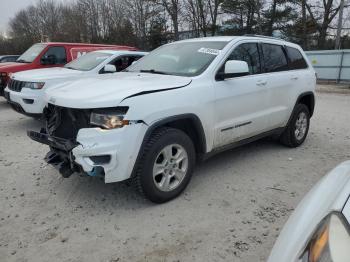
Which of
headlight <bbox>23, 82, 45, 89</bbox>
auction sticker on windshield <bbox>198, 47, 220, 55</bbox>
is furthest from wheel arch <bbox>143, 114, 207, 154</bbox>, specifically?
headlight <bbox>23, 82, 45, 89</bbox>

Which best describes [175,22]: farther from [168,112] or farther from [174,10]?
[168,112]

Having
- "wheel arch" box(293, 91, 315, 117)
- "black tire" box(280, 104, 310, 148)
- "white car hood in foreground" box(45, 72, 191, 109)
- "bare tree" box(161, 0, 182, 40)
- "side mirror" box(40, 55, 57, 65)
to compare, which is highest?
"bare tree" box(161, 0, 182, 40)

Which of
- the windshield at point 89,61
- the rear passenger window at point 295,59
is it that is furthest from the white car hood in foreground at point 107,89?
the windshield at point 89,61

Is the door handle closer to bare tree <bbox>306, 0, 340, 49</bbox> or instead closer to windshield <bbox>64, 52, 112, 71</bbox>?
windshield <bbox>64, 52, 112, 71</bbox>

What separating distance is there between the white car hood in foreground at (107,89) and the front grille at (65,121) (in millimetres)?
109

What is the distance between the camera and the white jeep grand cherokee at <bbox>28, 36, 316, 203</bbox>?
303 cm

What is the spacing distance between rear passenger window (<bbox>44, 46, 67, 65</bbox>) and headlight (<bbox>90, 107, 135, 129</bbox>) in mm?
6780

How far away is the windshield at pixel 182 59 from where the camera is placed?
3910 mm

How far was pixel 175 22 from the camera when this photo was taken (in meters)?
32.3

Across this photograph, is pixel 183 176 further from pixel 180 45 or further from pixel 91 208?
pixel 180 45

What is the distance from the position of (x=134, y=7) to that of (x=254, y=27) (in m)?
12.4

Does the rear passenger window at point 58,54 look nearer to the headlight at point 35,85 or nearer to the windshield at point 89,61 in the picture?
the windshield at point 89,61

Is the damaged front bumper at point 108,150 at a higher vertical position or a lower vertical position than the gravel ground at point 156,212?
higher

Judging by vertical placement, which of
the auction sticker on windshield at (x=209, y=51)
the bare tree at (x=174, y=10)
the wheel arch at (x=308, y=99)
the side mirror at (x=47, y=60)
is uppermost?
the bare tree at (x=174, y=10)
